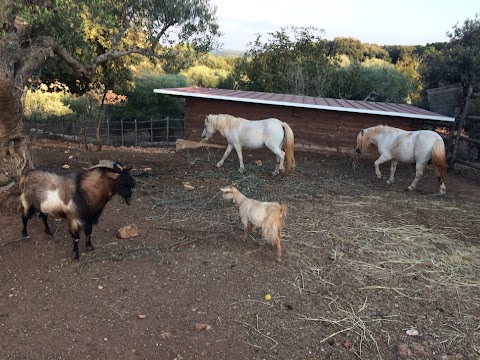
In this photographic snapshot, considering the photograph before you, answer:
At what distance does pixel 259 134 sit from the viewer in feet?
26.3

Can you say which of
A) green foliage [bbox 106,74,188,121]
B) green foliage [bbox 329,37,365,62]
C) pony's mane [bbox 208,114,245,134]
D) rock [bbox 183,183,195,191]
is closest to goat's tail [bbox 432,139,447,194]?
pony's mane [bbox 208,114,245,134]

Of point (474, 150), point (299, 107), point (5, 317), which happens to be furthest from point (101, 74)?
point (474, 150)

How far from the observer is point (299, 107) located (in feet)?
34.7

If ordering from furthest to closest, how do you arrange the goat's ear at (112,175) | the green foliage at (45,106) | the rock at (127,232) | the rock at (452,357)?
the green foliage at (45,106)
the rock at (127,232)
the goat's ear at (112,175)
the rock at (452,357)

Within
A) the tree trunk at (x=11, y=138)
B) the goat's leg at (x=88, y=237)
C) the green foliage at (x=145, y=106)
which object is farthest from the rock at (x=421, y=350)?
→ the green foliage at (x=145, y=106)

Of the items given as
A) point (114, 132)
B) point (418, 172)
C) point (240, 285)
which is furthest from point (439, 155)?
point (114, 132)

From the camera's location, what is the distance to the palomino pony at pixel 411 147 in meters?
7.12

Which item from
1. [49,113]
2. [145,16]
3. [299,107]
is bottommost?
[49,113]

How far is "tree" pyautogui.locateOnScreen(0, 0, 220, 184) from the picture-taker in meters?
4.88

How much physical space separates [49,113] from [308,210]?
18564 mm

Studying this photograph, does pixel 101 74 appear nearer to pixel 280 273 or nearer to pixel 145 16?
pixel 145 16

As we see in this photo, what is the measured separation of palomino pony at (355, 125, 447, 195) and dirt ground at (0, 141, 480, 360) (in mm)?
1213

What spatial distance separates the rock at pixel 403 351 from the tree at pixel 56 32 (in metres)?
5.42

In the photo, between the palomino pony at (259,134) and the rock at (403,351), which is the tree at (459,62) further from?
the rock at (403,351)
